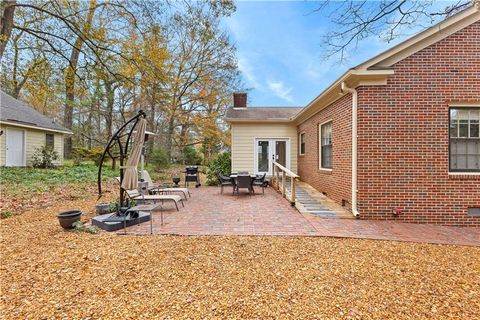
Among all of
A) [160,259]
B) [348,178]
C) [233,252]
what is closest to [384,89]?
[348,178]

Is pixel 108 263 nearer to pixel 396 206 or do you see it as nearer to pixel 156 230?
pixel 156 230

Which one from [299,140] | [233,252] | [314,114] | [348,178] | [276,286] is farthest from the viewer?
[299,140]

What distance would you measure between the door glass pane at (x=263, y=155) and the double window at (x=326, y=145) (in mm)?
3774

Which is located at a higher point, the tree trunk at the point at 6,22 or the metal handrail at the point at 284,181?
the tree trunk at the point at 6,22

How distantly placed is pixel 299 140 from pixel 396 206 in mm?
6585

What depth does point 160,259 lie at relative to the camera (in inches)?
140

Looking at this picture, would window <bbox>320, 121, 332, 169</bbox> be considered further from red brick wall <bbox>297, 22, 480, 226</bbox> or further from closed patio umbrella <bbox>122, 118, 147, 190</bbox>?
closed patio umbrella <bbox>122, 118, 147, 190</bbox>

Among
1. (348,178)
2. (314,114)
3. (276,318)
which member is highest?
(314,114)

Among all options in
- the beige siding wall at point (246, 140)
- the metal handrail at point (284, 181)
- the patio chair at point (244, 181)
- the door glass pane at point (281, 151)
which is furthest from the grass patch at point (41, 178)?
the door glass pane at point (281, 151)

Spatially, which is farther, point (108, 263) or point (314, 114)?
point (314, 114)

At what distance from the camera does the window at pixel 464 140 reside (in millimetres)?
5797

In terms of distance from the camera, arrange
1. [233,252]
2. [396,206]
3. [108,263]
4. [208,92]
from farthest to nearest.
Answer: [208,92], [396,206], [233,252], [108,263]

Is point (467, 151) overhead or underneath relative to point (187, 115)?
underneath

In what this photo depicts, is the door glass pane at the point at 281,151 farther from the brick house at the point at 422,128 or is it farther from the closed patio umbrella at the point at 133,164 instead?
the closed patio umbrella at the point at 133,164
